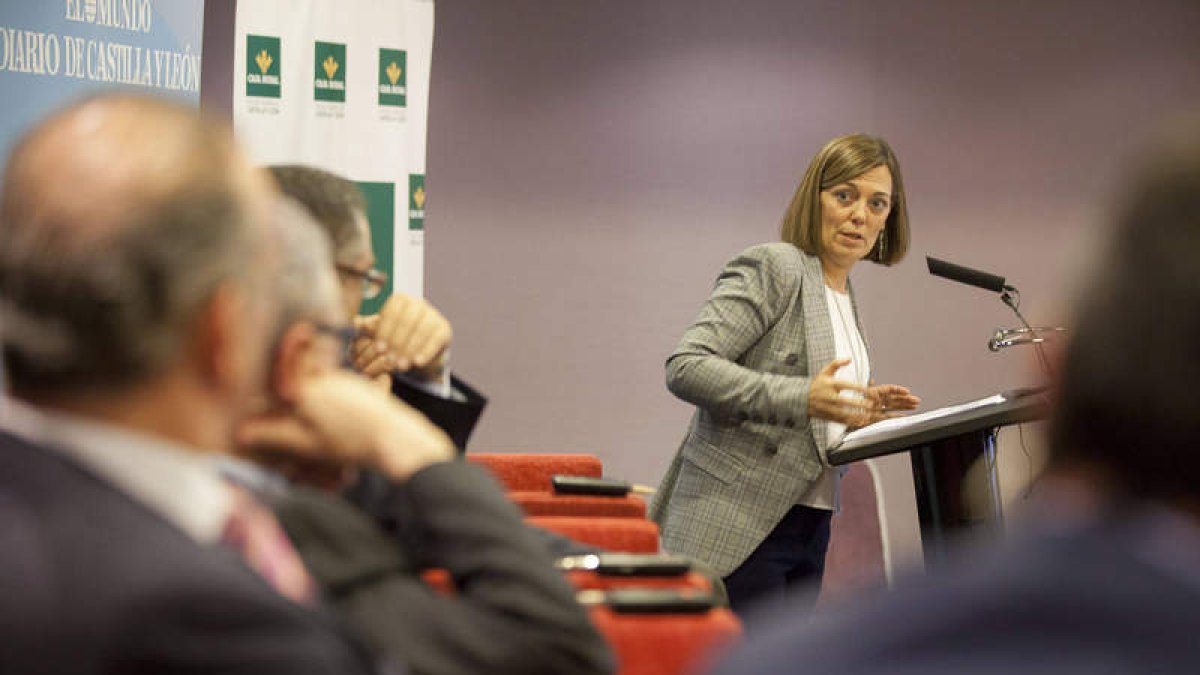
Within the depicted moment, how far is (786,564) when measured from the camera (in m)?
3.69

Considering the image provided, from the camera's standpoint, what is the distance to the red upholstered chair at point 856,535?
5238 mm

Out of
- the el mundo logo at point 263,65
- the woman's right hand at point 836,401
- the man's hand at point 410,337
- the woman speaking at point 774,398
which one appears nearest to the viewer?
the man's hand at point 410,337

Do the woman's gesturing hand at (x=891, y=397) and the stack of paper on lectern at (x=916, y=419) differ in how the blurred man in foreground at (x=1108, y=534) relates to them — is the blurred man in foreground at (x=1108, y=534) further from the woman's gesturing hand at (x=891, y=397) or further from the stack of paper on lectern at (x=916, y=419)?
the woman's gesturing hand at (x=891, y=397)

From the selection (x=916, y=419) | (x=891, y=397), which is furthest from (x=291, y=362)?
(x=891, y=397)

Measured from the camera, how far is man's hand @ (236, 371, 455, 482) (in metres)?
1.47

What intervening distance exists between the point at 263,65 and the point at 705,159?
2.91 m

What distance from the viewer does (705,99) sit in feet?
22.8

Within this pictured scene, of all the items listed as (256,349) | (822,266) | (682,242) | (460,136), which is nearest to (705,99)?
(682,242)

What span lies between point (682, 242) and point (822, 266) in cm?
306

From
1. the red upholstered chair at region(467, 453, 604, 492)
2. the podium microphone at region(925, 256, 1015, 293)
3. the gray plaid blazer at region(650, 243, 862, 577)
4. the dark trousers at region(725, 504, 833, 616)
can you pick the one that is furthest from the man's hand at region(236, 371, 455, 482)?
the podium microphone at region(925, 256, 1015, 293)

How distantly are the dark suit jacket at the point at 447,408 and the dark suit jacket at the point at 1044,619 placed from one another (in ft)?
4.39

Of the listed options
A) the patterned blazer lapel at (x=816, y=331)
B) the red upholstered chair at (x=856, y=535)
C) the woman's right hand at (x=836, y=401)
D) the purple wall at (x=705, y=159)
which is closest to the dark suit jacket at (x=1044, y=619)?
the woman's right hand at (x=836, y=401)

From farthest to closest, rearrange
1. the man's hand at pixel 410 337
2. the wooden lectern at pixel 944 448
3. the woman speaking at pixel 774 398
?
the woman speaking at pixel 774 398 → the wooden lectern at pixel 944 448 → the man's hand at pixel 410 337

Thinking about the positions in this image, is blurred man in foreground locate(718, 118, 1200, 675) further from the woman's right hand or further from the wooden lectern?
the woman's right hand
